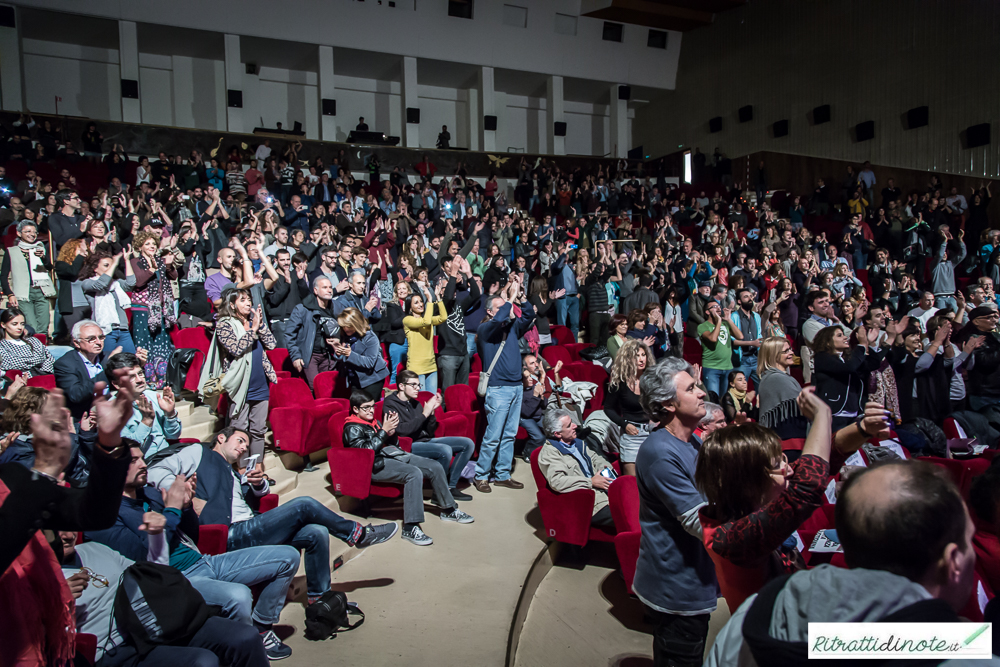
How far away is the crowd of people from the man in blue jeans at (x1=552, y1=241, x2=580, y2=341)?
0.04 m

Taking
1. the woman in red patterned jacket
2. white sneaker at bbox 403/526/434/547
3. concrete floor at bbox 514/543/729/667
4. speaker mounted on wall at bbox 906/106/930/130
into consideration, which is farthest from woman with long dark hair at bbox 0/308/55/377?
speaker mounted on wall at bbox 906/106/930/130

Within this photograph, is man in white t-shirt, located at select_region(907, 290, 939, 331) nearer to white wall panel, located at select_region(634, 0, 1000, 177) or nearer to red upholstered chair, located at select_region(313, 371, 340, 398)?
red upholstered chair, located at select_region(313, 371, 340, 398)

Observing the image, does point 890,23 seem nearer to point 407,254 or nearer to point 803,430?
point 407,254

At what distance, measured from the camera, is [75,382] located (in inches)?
147

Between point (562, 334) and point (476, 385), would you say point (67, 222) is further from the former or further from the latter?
point (562, 334)

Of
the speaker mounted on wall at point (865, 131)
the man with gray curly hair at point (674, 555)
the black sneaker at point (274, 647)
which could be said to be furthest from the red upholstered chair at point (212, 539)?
the speaker mounted on wall at point (865, 131)

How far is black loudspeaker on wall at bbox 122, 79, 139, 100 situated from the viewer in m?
14.4

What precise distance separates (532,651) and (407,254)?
205 inches

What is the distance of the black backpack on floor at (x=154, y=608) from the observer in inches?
82.4

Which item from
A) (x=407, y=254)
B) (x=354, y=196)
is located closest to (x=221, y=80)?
(x=354, y=196)

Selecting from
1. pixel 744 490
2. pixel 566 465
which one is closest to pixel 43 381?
pixel 566 465

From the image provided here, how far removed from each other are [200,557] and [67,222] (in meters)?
5.38

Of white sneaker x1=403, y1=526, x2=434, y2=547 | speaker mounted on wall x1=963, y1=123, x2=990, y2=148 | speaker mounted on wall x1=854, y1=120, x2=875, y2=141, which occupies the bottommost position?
white sneaker x1=403, y1=526, x2=434, y2=547

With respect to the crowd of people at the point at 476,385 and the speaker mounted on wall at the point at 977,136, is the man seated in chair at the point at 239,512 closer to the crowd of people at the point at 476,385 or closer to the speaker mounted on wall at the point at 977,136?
the crowd of people at the point at 476,385
